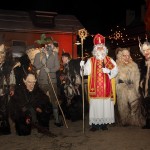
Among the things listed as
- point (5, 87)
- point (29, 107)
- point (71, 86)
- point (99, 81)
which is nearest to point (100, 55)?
point (99, 81)

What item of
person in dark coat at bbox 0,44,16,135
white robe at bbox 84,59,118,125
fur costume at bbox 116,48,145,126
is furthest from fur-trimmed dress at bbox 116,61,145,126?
person in dark coat at bbox 0,44,16,135

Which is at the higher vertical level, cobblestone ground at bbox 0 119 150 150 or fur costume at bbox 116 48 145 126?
fur costume at bbox 116 48 145 126

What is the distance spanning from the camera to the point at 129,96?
299 inches

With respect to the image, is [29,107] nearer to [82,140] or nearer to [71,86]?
[82,140]

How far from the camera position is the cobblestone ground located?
586cm

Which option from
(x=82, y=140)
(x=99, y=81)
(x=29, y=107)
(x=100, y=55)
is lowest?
(x=82, y=140)

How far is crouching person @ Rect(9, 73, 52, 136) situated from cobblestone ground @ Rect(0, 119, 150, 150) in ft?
0.68

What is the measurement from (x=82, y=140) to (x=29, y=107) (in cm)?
150

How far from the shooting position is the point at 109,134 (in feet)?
22.5

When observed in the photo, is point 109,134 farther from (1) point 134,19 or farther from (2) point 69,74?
(1) point 134,19

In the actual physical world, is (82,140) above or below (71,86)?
below

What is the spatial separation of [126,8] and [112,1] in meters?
1.84

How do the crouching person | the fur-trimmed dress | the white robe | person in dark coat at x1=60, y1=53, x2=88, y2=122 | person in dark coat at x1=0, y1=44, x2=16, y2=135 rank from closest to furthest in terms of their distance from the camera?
the crouching person, person in dark coat at x1=0, y1=44, x2=16, y2=135, the white robe, the fur-trimmed dress, person in dark coat at x1=60, y1=53, x2=88, y2=122

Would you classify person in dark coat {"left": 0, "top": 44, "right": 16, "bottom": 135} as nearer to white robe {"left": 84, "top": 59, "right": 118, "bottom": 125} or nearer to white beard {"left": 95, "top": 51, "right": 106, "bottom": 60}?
white robe {"left": 84, "top": 59, "right": 118, "bottom": 125}
